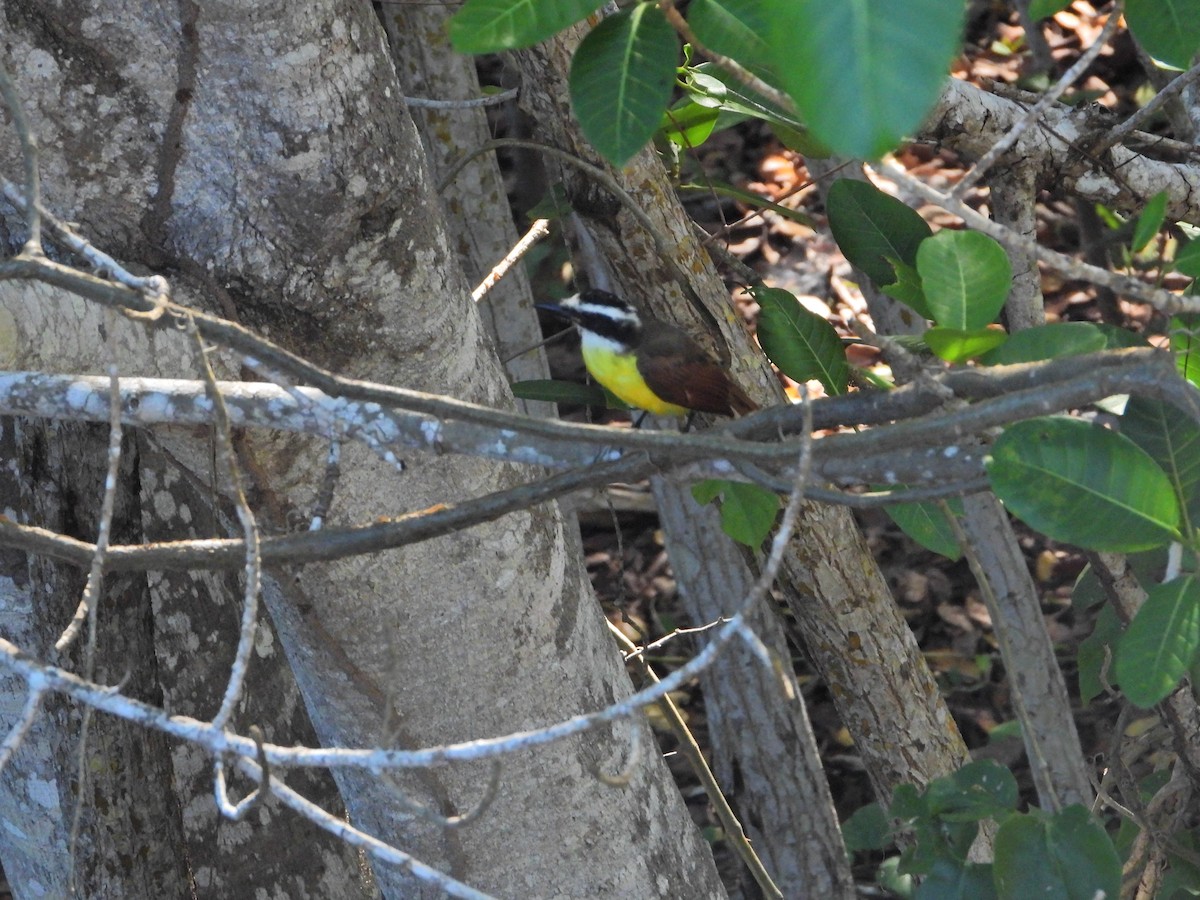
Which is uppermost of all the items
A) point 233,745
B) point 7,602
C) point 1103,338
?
point 1103,338

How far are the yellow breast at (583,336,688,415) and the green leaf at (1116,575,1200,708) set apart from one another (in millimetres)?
1514

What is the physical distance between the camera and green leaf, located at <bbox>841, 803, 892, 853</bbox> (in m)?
2.85

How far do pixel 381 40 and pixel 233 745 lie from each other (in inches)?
45.5

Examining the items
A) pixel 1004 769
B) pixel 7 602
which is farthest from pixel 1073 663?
pixel 7 602

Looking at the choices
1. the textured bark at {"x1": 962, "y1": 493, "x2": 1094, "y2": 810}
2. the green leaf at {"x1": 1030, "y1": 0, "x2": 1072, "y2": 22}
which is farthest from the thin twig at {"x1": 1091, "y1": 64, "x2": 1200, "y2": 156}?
the textured bark at {"x1": 962, "y1": 493, "x2": 1094, "y2": 810}

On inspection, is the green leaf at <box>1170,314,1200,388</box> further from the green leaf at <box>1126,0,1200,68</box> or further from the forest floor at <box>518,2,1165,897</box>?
the forest floor at <box>518,2,1165,897</box>

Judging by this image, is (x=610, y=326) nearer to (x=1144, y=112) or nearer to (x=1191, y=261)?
(x=1144, y=112)

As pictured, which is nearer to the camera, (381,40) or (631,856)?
(381,40)

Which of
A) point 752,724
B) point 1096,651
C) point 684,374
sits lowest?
point 752,724

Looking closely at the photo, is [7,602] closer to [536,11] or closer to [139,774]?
[139,774]

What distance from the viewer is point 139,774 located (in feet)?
7.70

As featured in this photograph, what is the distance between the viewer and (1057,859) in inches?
73.0

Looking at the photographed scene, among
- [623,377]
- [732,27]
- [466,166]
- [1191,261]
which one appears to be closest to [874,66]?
[732,27]

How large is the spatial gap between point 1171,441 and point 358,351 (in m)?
1.22
